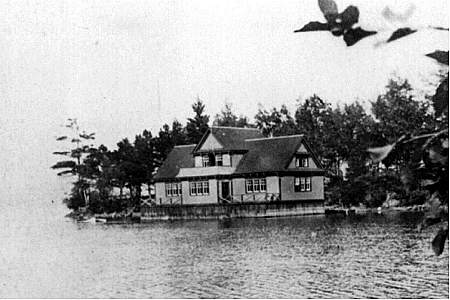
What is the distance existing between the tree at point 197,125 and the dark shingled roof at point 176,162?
7707 millimetres

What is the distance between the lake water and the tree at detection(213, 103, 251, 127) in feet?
163

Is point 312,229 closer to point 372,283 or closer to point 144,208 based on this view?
point 372,283

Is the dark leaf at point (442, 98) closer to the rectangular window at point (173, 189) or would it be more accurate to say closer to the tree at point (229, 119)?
the rectangular window at point (173, 189)

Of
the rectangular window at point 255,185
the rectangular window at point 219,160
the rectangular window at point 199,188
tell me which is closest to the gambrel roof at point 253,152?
the rectangular window at point 255,185

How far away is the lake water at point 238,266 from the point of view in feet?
45.5

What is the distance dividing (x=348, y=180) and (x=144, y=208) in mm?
14470

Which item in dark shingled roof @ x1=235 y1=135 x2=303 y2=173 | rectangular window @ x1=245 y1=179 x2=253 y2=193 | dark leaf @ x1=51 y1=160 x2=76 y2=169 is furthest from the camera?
dark leaf @ x1=51 y1=160 x2=76 y2=169

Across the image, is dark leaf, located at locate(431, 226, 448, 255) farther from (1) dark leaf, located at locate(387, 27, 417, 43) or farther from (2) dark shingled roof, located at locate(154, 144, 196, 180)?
(2) dark shingled roof, located at locate(154, 144, 196, 180)

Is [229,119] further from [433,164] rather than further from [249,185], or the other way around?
[433,164]

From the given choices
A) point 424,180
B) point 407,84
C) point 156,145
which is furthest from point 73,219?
point 424,180

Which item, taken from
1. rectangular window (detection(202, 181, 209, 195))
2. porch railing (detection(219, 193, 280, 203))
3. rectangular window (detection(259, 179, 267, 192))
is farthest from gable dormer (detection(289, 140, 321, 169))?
rectangular window (detection(202, 181, 209, 195))

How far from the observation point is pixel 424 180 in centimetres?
194

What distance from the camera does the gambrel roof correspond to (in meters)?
→ 45.8

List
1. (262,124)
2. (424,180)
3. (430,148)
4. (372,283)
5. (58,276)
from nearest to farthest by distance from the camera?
(430,148)
(424,180)
(372,283)
(58,276)
(262,124)
